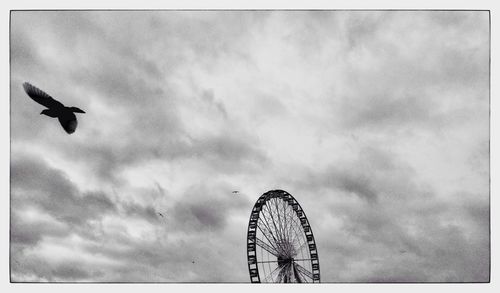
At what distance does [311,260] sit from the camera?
3716 centimetres

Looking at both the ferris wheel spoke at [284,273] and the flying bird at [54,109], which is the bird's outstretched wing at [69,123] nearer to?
the flying bird at [54,109]

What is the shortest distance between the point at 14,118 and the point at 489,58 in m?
16.8

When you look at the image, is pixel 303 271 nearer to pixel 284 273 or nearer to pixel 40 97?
pixel 284 273

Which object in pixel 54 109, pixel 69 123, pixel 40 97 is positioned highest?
pixel 40 97

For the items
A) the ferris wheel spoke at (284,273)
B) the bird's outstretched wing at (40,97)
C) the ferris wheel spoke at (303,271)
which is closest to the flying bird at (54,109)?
the bird's outstretched wing at (40,97)

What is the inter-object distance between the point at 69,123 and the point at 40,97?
1715 millimetres

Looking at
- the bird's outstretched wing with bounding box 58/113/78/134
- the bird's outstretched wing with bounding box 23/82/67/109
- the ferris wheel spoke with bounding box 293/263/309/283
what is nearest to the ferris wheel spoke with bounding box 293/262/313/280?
the ferris wheel spoke with bounding box 293/263/309/283

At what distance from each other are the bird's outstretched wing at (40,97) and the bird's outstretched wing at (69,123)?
730 millimetres

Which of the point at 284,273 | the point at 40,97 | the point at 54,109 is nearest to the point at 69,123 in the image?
the point at 54,109

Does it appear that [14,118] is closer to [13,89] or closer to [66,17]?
[13,89]

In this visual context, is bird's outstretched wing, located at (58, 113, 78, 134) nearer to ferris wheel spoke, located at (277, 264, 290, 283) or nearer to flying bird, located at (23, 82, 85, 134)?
flying bird, located at (23, 82, 85, 134)

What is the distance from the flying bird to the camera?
68.8 ft

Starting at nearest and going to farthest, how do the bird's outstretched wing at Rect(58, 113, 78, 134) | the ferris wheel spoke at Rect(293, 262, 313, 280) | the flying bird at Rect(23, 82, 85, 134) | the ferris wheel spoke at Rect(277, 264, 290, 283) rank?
the flying bird at Rect(23, 82, 85, 134)
the bird's outstretched wing at Rect(58, 113, 78, 134)
the ferris wheel spoke at Rect(277, 264, 290, 283)
the ferris wheel spoke at Rect(293, 262, 313, 280)

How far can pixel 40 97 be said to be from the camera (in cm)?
2114
